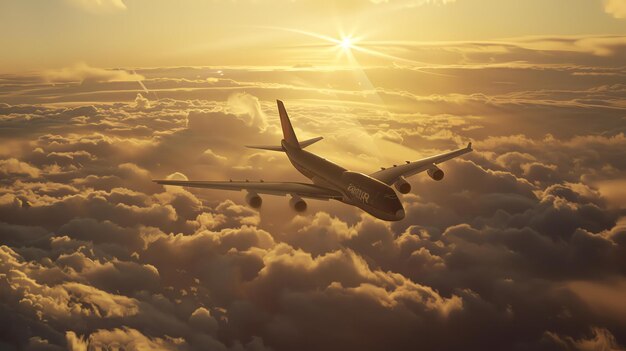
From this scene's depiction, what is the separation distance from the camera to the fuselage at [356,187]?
5094 centimetres

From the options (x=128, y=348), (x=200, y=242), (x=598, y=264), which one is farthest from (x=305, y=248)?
(x=598, y=264)

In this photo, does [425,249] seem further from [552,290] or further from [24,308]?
[24,308]

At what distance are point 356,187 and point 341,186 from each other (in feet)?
13.4

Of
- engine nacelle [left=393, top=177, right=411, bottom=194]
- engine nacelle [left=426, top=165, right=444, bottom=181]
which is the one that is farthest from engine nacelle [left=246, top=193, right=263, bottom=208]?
engine nacelle [left=426, top=165, right=444, bottom=181]

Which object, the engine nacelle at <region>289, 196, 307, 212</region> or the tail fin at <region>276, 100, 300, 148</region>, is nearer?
the engine nacelle at <region>289, 196, 307, 212</region>

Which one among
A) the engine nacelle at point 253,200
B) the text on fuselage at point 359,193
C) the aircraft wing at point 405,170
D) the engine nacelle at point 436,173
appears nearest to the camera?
the text on fuselage at point 359,193

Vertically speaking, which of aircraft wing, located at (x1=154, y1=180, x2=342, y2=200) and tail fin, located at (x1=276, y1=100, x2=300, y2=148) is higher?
tail fin, located at (x1=276, y1=100, x2=300, y2=148)

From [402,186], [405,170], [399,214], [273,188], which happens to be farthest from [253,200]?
[405,170]

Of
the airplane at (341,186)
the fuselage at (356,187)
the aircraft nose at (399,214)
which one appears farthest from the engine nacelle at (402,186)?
the aircraft nose at (399,214)

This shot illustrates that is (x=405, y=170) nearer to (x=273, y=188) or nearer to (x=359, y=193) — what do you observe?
(x=359, y=193)

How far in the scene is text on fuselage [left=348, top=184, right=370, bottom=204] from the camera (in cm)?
5331

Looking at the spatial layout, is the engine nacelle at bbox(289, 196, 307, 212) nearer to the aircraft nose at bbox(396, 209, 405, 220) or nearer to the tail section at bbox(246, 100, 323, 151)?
the aircraft nose at bbox(396, 209, 405, 220)

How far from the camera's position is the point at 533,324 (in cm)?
17450

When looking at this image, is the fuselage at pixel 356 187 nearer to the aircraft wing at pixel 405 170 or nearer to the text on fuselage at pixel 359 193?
the text on fuselage at pixel 359 193
